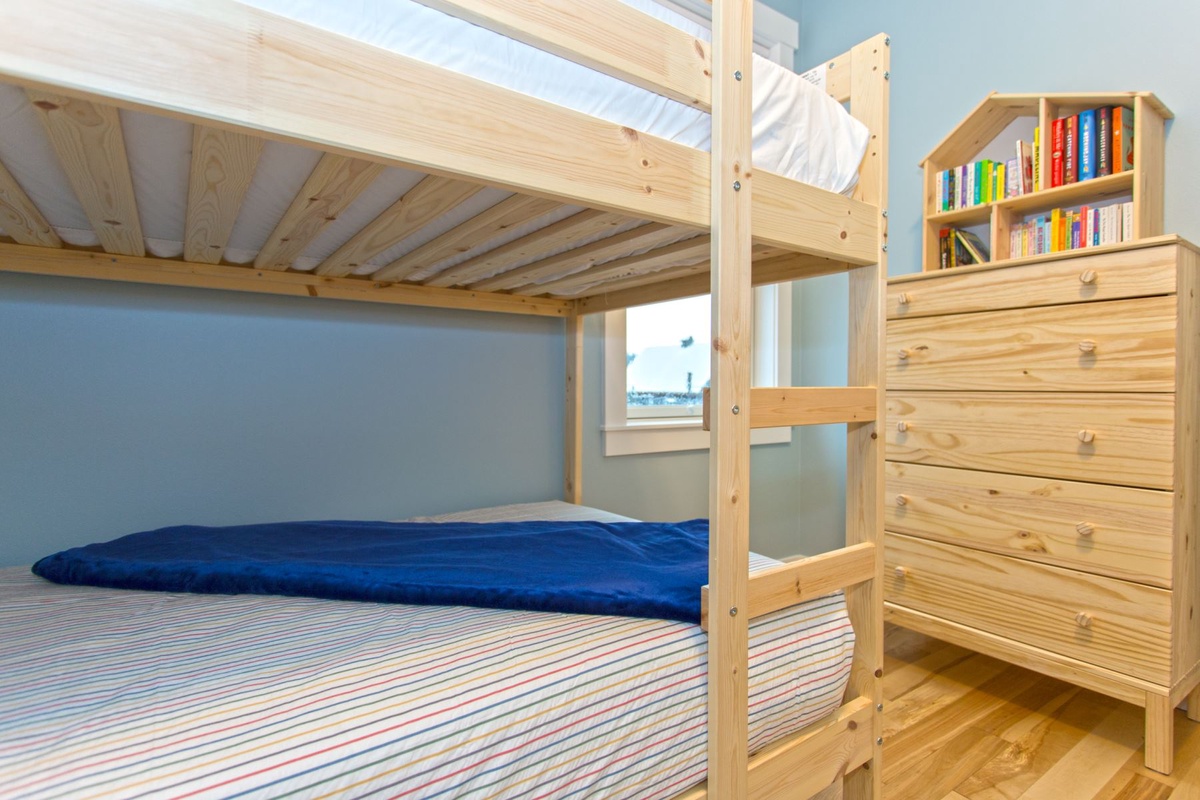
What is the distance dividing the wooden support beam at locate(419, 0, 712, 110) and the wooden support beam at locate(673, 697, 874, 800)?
1094 mm

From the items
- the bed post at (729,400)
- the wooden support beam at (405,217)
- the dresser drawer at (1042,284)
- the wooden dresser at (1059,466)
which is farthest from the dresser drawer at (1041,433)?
the wooden support beam at (405,217)

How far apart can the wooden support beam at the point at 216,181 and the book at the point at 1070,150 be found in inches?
85.0

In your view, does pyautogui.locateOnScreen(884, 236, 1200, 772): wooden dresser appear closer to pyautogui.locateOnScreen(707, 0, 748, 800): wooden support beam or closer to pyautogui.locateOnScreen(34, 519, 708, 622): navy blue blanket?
pyautogui.locateOnScreen(34, 519, 708, 622): navy blue blanket

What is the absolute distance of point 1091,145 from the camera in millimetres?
1799

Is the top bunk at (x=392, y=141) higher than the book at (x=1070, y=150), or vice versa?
the book at (x=1070, y=150)

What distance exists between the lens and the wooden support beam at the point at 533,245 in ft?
4.06

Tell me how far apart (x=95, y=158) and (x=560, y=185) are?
760 millimetres

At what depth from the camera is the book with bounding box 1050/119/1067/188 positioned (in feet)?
6.12

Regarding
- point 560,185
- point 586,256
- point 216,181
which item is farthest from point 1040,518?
point 216,181

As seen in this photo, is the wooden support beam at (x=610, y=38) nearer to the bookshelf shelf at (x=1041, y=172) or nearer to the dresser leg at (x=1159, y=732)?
the bookshelf shelf at (x=1041, y=172)

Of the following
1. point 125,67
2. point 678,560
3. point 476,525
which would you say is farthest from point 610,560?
point 125,67

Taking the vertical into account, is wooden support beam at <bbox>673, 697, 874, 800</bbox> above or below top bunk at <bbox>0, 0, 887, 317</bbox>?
below

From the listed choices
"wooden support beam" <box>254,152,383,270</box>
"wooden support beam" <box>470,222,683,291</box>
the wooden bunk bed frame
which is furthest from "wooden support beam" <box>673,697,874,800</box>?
"wooden support beam" <box>254,152,383,270</box>

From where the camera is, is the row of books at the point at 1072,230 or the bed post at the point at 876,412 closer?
the bed post at the point at 876,412
